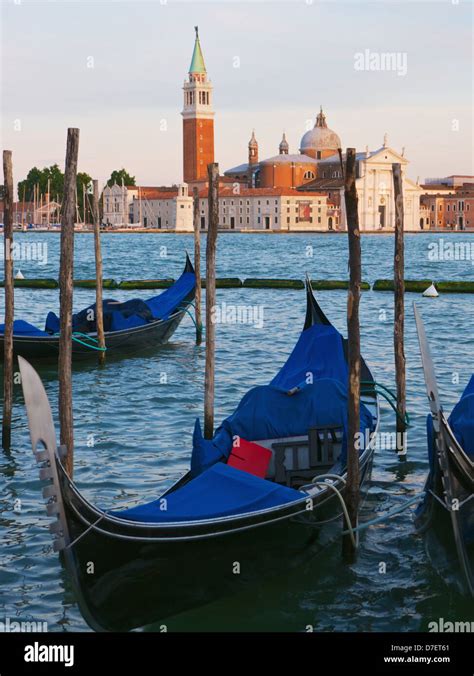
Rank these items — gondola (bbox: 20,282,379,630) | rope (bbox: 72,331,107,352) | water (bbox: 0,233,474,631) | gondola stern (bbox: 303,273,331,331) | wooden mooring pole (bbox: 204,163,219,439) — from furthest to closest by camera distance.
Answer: rope (bbox: 72,331,107,352)
gondola stern (bbox: 303,273,331,331)
wooden mooring pole (bbox: 204,163,219,439)
water (bbox: 0,233,474,631)
gondola (bbox: 20,282,379,630)

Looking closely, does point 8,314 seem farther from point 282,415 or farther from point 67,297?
point 282,415

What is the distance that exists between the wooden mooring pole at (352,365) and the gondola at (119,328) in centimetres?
449

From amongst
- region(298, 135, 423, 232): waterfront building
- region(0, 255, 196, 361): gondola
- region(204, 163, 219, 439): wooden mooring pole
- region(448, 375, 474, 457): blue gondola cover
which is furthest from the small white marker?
region(298, 135, 423, 232): waterfront building

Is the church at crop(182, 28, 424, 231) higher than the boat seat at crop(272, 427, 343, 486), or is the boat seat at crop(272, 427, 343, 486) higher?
the church at crop(182, 28, 424, 231)

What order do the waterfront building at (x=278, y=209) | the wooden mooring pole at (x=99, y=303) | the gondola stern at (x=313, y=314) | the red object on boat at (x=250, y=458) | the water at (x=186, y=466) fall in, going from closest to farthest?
the water at (x=186, y=466) → the red object on boat at (x=250, y=458) → the gondola stern at (x=313, y=314) → the wooden mooring pole at (x=99, y=303) → the waterfront building at (x=278, y=209)

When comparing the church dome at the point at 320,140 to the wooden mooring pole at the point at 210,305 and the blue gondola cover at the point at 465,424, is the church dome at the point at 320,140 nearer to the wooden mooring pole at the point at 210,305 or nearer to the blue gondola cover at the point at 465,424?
the wooden mooring pole at the point at 210,305

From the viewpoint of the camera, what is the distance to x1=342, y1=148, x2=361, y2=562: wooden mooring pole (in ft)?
13.7

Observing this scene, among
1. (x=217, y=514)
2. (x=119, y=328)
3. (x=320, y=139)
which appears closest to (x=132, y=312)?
(x=119, y=328)

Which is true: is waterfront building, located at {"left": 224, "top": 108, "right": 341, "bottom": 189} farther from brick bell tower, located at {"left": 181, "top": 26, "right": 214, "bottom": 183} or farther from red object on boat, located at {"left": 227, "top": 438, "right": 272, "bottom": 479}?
red object on boat, located at {"left": 227, "top": 438, "right": 272, "bottom": 479}

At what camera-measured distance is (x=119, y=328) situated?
9844mm

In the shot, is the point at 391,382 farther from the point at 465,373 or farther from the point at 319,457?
the point at 319,457

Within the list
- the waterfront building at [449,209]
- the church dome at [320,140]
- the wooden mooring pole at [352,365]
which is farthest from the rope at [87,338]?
the church dome at [320,140]

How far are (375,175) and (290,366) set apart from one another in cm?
6089

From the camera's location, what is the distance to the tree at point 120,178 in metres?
79.5
